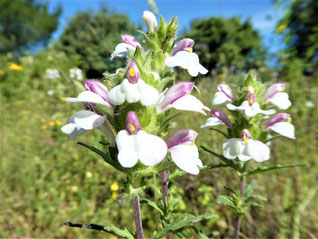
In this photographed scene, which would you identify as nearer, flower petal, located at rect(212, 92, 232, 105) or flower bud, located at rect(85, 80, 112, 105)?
flower bud, located at rect(85, 80, 112, 105)

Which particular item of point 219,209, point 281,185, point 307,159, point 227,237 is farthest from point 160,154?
point 307,159

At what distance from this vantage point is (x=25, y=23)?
28.3 meters

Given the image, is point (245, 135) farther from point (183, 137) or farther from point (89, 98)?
point (89, 98)

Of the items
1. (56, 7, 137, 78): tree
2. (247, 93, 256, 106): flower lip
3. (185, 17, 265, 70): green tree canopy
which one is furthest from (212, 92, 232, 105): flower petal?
(185, 17, 265, 70): green tree canopy

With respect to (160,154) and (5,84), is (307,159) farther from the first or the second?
(5,84)

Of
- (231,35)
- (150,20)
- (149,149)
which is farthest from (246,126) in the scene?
(231,35)

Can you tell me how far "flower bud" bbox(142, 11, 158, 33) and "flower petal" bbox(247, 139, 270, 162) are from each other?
85 centimetres

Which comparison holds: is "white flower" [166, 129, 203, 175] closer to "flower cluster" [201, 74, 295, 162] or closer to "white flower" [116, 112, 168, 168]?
"white flower" [116, 112, 168, 168]

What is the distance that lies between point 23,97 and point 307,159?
747cm

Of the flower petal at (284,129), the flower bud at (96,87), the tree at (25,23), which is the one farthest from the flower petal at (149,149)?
the tree at (25,23)

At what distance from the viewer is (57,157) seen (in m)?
3.86

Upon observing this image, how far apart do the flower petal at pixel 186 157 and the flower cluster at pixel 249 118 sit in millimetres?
563

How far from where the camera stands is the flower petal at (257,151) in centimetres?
138

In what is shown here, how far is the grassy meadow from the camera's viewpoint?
2627mm
